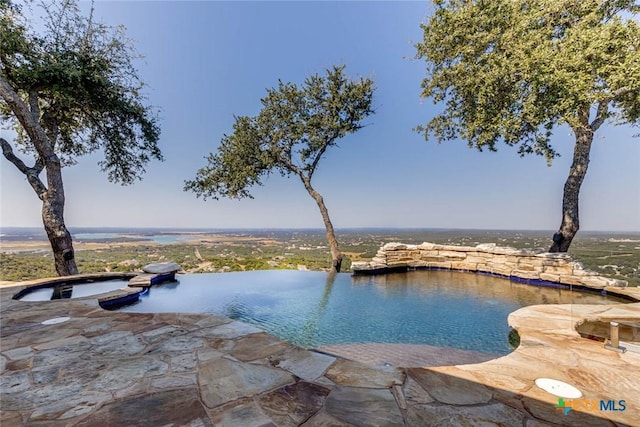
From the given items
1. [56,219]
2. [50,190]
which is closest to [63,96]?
[50,190]

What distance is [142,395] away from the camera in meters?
1.76

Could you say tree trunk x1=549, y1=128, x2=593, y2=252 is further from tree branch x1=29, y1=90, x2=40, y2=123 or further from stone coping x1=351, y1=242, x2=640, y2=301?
tree branch x1=29, y1=90, x2=40, y2=123

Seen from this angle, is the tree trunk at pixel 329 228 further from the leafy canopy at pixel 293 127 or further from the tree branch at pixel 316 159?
the leafy canopy at pixel 293 127

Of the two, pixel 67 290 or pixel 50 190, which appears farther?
pixel 50 190

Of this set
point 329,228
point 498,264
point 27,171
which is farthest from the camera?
point 329,228

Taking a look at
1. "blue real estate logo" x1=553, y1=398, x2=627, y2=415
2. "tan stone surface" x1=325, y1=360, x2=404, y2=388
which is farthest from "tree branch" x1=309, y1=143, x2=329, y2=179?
"blue real estate logo" x1=553, y1=398, x2=627, y2=415

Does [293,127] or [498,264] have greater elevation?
[293,127]

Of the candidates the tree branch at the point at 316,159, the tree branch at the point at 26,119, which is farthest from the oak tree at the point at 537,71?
the tree branch at the point at 26,119

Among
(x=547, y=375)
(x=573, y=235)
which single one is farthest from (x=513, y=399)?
(x=573, y=235)

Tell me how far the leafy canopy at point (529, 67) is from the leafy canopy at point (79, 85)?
10.2 metres

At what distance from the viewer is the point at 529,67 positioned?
6641mm

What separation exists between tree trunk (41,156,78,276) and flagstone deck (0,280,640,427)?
5.26 metres

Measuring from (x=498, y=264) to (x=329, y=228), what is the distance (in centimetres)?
637

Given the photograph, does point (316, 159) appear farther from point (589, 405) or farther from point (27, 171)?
point (589, 405)
